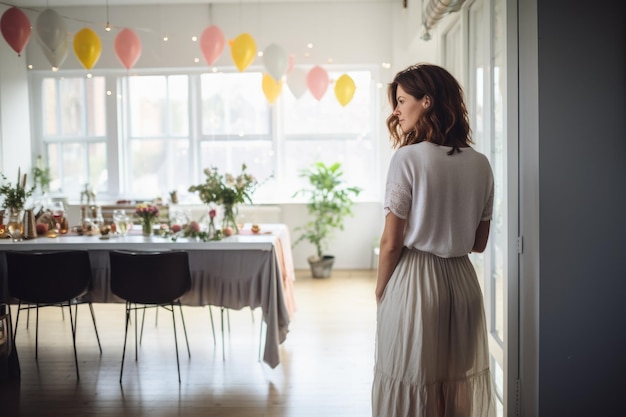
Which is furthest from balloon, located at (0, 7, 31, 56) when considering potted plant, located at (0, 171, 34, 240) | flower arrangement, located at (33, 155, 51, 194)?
flower arrangement, located at (33, 155, 51, 194)

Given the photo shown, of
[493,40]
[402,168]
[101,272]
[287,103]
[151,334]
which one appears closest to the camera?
[402,168]

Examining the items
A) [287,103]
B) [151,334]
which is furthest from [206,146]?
[151,334]

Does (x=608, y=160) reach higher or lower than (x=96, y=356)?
higher

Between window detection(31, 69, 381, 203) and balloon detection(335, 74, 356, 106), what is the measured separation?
957mm

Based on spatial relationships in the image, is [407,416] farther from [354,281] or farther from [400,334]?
[354,281]

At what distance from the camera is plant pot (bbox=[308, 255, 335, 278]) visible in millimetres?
6973

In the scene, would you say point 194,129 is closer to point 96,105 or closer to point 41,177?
point 96,105

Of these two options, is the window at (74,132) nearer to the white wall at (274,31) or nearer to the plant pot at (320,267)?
the white wall at (274,31)

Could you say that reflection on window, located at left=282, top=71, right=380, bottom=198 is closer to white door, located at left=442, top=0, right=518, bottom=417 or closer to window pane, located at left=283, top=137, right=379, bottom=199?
window pane, located at left=283, top=137, right=379, bottom=199

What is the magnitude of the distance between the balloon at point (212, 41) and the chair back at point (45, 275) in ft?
8.73

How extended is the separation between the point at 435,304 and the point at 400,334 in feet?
0.51

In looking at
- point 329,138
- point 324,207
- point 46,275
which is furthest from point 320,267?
point 46,275

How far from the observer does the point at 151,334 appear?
481 centimetres

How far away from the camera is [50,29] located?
470cm
